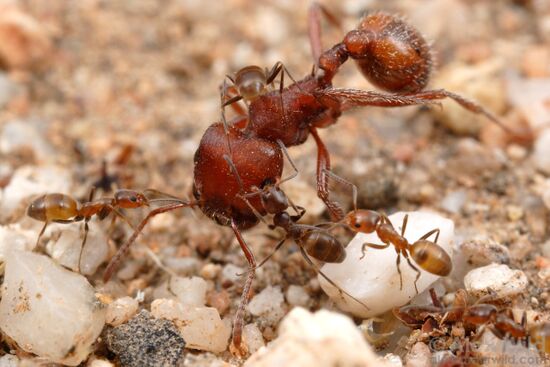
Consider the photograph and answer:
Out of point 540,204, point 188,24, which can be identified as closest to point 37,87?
point 188,24

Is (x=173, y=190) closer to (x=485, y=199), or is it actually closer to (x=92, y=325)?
(x=92, y=325)

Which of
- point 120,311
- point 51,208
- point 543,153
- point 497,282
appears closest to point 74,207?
point 51,208

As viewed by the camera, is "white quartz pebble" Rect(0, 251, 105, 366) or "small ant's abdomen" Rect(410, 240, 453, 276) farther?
"small ant's abdomen" Rect(410, 240, 453, 276)

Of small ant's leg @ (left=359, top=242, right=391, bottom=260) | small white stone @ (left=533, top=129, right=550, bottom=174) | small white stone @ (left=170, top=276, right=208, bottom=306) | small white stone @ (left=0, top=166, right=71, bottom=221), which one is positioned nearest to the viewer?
small ant's leg @ (left=359, top=242, right=391, bottom=260)

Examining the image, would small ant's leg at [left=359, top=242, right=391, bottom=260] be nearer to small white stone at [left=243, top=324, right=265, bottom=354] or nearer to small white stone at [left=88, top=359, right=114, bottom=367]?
small white stone at [left=243, top=324, right=265, bottom=354]

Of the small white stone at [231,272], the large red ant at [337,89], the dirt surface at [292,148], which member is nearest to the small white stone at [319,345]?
the dirt surface at [292,148]

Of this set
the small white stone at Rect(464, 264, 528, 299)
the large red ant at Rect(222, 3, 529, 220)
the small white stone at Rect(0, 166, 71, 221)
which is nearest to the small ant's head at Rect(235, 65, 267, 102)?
the large red ant at Rect(222, 3, 529, 220)

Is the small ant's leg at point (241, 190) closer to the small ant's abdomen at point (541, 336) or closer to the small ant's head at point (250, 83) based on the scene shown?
the small ant's head at point (250, 83)

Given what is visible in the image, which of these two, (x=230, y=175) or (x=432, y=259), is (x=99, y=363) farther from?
(x=432, y=259)
